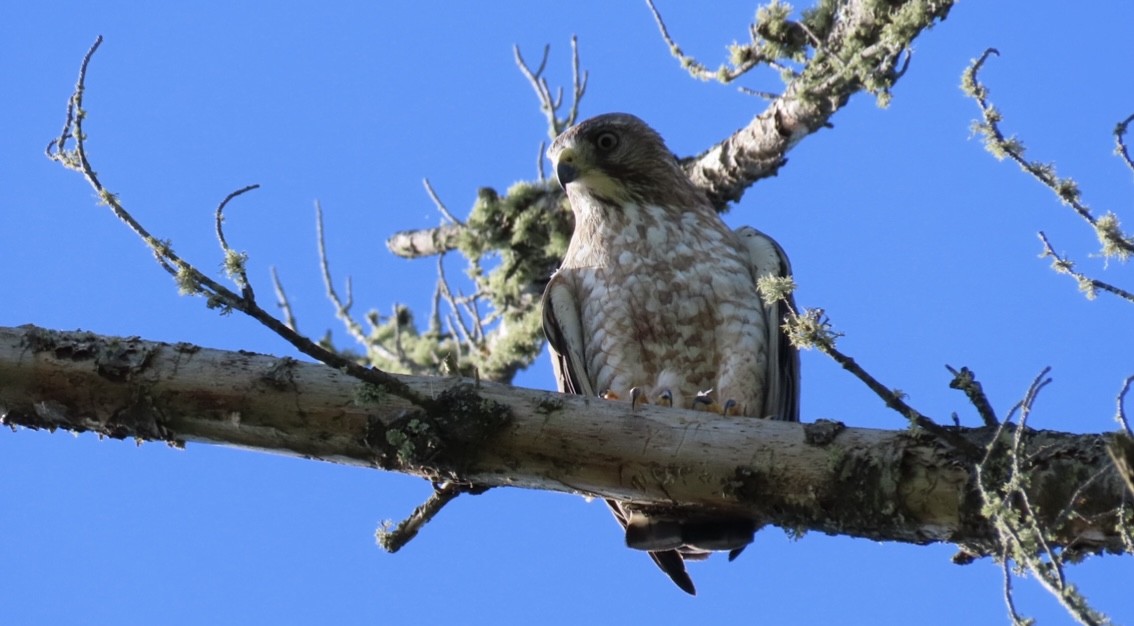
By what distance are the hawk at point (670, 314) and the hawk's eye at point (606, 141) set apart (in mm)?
319

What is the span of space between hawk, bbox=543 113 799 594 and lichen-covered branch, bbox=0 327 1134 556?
3.37 feet

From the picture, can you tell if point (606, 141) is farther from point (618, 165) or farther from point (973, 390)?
point (973, 390)

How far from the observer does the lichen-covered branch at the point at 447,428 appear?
3420mm

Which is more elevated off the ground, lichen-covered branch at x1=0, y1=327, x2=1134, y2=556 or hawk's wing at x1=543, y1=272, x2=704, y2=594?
hawk's wing at x1=543, y1=272, x2=704, y2=594

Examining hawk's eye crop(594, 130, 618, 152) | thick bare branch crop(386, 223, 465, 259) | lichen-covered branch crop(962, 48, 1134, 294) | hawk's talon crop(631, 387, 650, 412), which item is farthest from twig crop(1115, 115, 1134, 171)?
thick bare branch crop(386, 223, 465, 259)

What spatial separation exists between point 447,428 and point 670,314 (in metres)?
1.63

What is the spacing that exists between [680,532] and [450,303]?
362 cm

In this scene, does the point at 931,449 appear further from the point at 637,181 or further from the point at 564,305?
the point at 637,181

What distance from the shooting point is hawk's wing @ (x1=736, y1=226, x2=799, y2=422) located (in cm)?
488

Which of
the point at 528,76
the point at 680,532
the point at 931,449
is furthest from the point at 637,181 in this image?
the point at 931,449

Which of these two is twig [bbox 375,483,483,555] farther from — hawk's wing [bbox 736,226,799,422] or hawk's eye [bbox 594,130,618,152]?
hawk's eye [bbox 594,130,618,152]

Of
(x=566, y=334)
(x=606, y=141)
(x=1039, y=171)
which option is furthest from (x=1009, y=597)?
(x=606, y=141)

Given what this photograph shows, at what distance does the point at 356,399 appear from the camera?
355 cm

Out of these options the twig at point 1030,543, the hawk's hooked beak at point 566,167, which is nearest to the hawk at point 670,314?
the hawk's hooked beak at point 566,167
